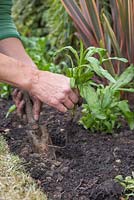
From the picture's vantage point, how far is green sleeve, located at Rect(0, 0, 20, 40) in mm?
2867

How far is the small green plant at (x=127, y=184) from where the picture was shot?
215cm

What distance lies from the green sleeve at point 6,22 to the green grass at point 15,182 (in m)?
0.68

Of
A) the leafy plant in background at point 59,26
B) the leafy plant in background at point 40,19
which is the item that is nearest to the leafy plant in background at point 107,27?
the leafy plant in background at point 59,26

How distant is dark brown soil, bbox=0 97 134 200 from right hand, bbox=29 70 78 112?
29cm

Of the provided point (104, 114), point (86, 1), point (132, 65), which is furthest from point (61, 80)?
point (86, 1)

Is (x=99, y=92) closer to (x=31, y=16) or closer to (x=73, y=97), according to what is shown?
(x=73, y=97)

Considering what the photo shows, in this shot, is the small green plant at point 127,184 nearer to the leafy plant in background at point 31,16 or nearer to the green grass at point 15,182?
the green grass at point 15,182

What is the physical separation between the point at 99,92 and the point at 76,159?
1.16 ft

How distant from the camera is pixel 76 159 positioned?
2.51 m

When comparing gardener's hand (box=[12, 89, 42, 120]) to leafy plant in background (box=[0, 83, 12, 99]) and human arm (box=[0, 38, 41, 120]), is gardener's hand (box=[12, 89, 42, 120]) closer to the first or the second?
human arm (box=[0, 38, 41, 120])

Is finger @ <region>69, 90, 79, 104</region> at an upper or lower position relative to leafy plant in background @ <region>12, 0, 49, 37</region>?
lower

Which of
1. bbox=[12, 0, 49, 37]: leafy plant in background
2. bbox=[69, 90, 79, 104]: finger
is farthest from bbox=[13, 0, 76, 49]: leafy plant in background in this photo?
bbox=[69, 90, 79, 104]: finger

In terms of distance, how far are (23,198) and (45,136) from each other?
561mm

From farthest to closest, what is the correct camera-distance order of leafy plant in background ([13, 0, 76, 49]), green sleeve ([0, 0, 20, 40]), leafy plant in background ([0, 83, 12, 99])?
1. leafy plant in background ([13, 0, 76, 49])
2. leafy plant in background ([0, 83, 12, 99])
3. green sleeve ([0, 0, 20, 40])
